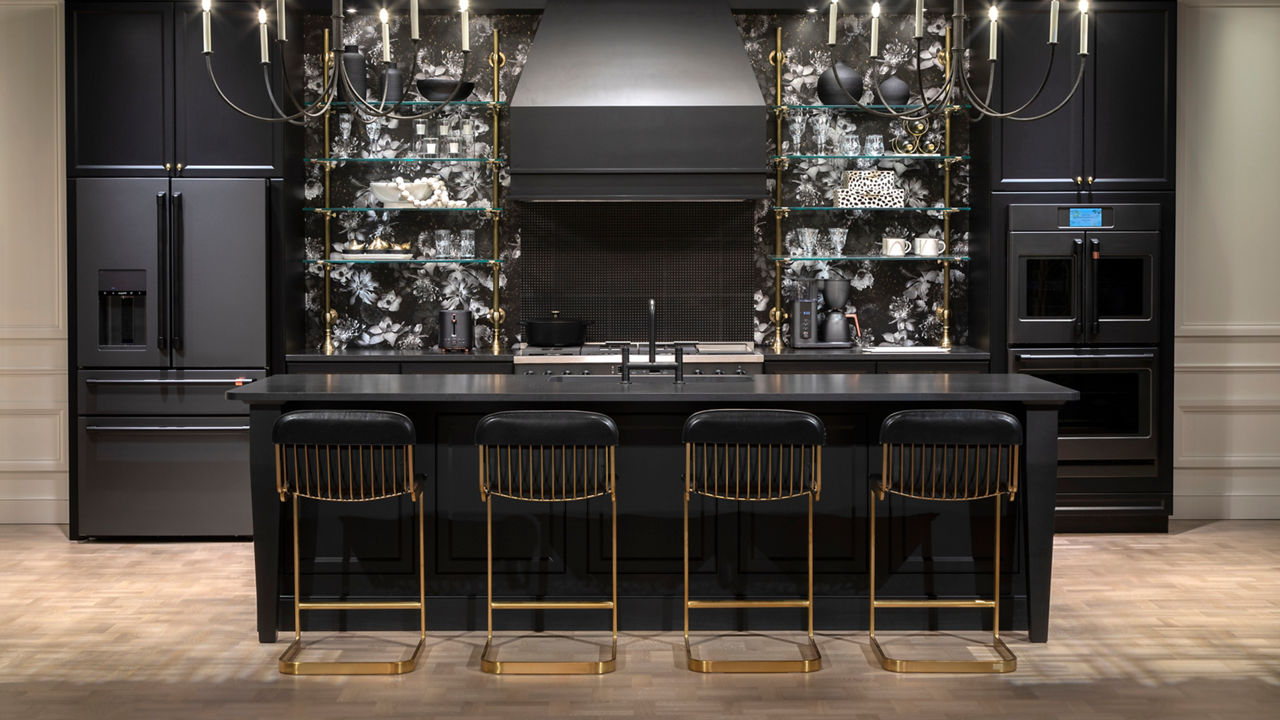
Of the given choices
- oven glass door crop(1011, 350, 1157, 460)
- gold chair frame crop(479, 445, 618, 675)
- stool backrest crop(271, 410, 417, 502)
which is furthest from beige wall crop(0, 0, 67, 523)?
oven glass door crop(1011, 350, 1157, 460)

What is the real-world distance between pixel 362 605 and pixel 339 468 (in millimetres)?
647

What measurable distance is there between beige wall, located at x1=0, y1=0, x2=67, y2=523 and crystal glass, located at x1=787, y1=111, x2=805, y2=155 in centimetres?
390

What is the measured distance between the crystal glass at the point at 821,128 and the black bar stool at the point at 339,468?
327cm

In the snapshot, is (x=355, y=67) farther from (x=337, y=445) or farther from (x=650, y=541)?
(x=650, y=541)

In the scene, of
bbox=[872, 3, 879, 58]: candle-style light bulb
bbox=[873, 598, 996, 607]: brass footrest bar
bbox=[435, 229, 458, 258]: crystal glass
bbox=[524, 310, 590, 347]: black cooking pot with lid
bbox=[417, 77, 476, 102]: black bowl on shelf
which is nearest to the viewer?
bbox=[872, 3, 879, 58]: candle-style light bulb

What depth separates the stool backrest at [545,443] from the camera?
3584 mm

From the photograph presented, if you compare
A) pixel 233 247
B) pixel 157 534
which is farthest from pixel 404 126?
pixel 157 534

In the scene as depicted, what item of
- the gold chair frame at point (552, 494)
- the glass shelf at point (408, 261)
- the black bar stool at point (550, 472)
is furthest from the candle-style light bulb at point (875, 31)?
the glass shelf at point (408, 261)

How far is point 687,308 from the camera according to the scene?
6.22m

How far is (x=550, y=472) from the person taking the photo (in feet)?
12.4

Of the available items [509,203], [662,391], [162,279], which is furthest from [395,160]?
[662,391]

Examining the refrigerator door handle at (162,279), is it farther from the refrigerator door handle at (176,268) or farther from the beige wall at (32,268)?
the beige wall at (32,268)

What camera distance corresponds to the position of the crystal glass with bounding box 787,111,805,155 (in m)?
6.16

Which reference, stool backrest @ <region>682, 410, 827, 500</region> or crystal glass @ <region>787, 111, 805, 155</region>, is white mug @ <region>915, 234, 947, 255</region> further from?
stool backrest @ <region>682, 410, 827, 500</region>
